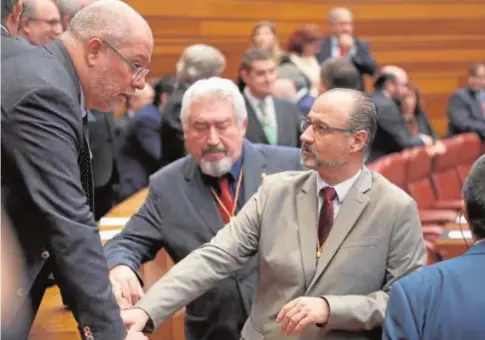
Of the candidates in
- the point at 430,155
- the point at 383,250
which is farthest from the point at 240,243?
the point at 430,155

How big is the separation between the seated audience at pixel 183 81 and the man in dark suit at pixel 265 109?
1.01ft

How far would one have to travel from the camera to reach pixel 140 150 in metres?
6.20

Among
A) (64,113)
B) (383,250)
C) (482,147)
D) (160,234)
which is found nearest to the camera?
(64,113)

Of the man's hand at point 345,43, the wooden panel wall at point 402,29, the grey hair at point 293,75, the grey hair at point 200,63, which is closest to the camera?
the grey hair at point 200,63

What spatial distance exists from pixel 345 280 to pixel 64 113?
0.97m

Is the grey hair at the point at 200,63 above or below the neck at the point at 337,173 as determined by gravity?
below

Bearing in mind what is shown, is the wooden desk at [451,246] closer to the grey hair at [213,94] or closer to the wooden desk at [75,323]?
the wooden desk at [75,323]

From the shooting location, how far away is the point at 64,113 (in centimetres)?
197

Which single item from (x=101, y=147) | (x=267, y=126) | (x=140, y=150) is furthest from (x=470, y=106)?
(x=101, y=147)

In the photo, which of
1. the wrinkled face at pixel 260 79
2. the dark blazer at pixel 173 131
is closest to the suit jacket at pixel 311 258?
the dark blazer at pixel 173 131

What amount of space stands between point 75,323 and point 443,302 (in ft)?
2.97

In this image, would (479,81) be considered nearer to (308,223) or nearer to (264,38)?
(264,38)

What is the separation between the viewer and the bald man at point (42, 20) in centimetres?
356

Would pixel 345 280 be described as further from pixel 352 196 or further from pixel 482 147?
pixel 482 147
